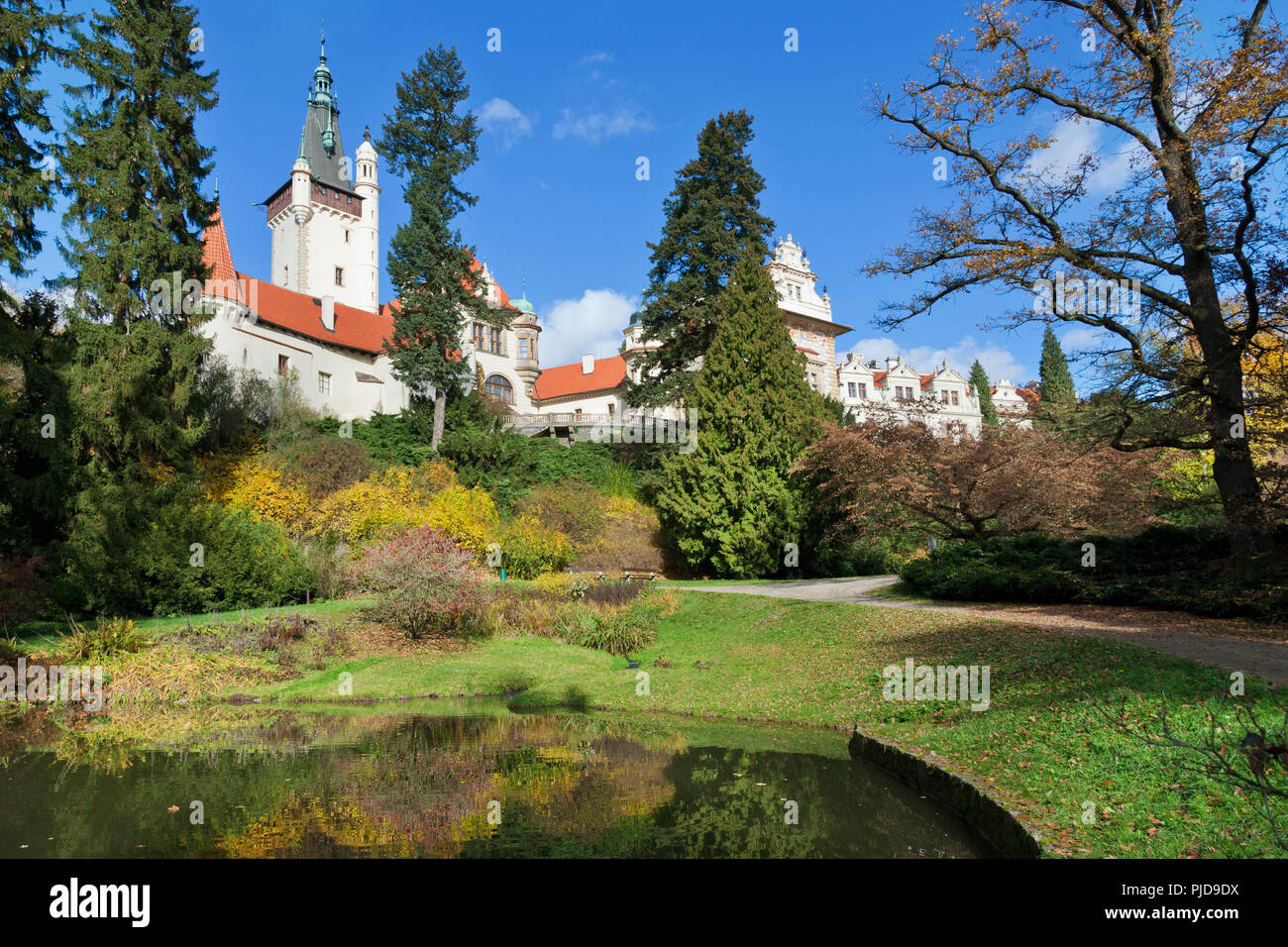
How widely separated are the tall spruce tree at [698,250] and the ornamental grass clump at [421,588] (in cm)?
1672

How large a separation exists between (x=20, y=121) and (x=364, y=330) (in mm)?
25760

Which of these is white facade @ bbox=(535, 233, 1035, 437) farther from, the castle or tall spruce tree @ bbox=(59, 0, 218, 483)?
tall spruce tree @ bbox=(59, 0, 218, 483)

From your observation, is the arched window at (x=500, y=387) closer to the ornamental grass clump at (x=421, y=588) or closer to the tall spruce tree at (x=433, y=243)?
the tall spruce tree at (x=433, y=243)

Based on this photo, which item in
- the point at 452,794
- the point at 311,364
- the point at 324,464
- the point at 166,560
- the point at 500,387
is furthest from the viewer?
the point at 500,387

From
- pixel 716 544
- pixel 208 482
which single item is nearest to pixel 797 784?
pixel 716 544

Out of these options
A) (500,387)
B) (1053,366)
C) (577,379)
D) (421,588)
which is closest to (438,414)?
(500,387)

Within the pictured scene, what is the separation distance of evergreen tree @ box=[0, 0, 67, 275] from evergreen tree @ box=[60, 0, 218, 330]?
394cm

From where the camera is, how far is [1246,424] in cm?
1217

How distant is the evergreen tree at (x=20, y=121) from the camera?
46.9 ft

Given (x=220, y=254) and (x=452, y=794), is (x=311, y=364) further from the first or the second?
(x=452, y=794)

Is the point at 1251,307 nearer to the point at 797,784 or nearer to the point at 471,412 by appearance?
the point at 797,784

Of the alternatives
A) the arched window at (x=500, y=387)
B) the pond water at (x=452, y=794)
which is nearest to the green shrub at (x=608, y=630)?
the pond water at (x=452, y=794)

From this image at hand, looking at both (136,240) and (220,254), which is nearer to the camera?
(136,240)

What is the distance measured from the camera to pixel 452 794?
6.83 meters
